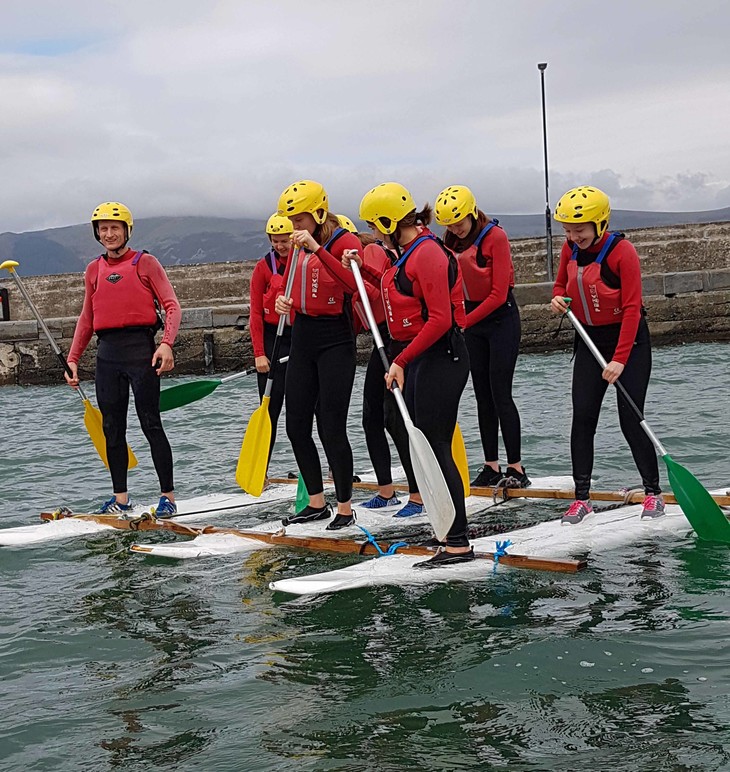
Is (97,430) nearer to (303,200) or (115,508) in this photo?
(115,508)

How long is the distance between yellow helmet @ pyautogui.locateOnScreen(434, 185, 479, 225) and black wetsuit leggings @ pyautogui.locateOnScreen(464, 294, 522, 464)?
29.9 inches

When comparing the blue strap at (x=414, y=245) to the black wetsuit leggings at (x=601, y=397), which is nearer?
the blue strap at (x=414, y=245)

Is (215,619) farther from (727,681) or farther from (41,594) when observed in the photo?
(727,681)

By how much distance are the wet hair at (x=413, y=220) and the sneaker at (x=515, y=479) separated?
2595 millimetres

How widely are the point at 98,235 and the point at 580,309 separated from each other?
129 inches

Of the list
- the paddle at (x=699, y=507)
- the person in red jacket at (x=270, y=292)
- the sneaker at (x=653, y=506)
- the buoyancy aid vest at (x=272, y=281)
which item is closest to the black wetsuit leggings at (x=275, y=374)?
the person in red jacket at (x=270, y=292)

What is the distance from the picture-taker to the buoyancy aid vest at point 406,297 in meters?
5.80

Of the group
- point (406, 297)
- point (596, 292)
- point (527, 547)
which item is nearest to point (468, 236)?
point (596, 292)

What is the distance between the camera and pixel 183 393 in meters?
8.25

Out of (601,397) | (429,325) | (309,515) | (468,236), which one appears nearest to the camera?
(429,325)

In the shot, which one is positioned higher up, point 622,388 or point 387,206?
point 387,206

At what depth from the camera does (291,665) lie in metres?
4.73

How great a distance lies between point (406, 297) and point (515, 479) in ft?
8.06

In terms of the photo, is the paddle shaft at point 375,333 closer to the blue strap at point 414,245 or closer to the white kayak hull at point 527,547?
the blue strap at point 414,245
